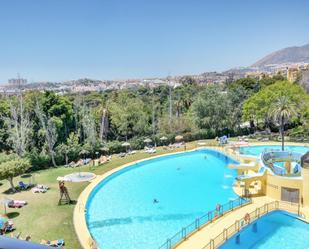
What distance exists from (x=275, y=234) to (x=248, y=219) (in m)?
1.69

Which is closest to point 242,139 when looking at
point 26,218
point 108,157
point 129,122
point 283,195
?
point 129,122

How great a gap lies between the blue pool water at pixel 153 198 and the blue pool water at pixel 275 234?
3.34 m

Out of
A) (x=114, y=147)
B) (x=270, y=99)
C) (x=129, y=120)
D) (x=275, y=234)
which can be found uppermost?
(x=270, y=99)

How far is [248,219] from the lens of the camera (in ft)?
54.3

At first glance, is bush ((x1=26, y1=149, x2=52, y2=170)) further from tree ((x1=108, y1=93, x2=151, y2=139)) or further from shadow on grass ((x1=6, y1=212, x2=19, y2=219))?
tree ((x1=108, y1=93, x2=151, y2=139))

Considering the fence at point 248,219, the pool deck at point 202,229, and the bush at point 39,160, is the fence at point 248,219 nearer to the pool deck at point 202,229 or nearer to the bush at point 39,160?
the pool deck at point 202,229

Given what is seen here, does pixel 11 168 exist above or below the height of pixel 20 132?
below

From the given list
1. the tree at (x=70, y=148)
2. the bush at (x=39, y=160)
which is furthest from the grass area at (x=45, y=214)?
the tree at (x=70, y=148)

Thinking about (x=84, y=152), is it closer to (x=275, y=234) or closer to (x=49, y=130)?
(x=49, y=130)

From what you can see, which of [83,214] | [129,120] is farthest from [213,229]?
[129,120]

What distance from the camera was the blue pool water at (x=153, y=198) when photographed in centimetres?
1689

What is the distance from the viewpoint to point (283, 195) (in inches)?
796

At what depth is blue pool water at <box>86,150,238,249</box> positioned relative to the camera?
55.4ft

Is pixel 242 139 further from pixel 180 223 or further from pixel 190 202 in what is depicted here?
pixel 180 223
